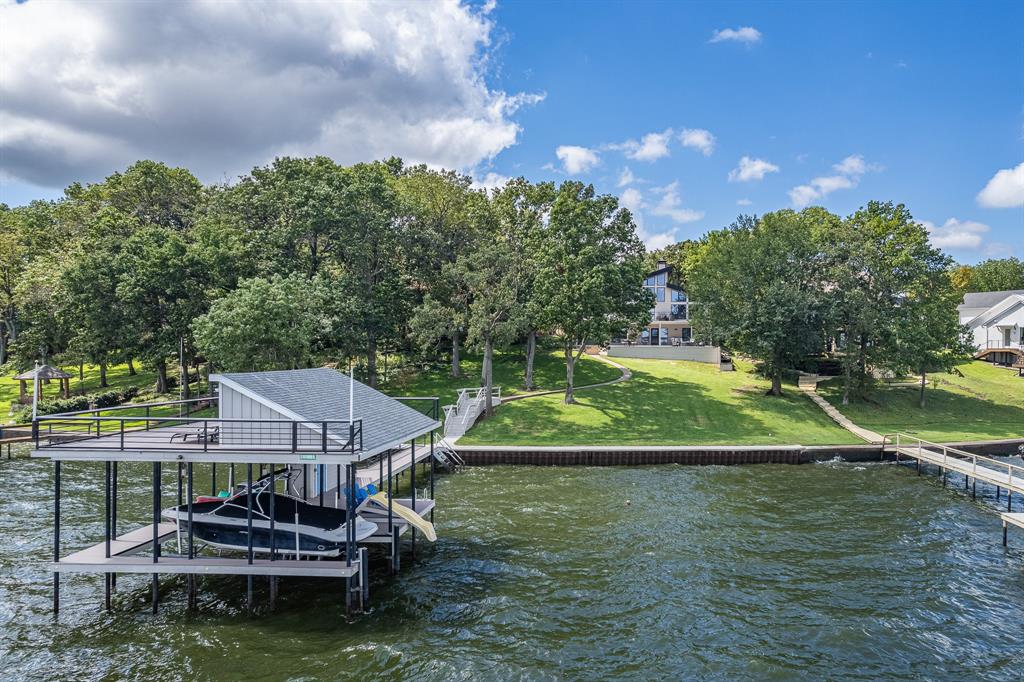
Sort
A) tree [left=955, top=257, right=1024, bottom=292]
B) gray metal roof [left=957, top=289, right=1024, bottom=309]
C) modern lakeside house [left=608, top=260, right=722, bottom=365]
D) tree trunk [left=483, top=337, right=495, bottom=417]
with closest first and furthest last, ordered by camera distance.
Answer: tree trunk [left=483, top=337, right=495, bottom=417] → modern lakeside house [left=608, top=260, right=722, bottom=365] → gray metal roof [left=957, top=289, right=1024, bottom=309] → tree [left=955, top=257, right=1024, bottom=292]

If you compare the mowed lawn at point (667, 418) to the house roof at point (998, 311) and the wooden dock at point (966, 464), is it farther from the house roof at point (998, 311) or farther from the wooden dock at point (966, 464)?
the house roof at point (998, 311)

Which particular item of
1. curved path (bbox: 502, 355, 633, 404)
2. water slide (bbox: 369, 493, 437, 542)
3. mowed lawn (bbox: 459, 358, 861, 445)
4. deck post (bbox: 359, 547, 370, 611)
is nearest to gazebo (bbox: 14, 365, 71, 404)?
mowed lawn (bbox: 459, 358, 861, 445)

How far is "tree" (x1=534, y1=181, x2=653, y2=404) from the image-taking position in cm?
4316

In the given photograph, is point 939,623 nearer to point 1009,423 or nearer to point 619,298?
point 619,298

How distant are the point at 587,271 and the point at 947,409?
30415 mm

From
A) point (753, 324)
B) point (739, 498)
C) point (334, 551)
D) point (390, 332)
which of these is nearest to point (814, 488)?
point (739, 498)

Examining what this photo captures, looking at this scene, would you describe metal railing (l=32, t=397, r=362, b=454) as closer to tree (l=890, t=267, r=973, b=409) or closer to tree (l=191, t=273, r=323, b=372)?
tree (l=191, t=273, r=323, b=372)

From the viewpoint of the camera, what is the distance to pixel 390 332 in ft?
163

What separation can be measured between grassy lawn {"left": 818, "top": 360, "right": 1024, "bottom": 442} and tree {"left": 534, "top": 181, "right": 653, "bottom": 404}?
18044 mm

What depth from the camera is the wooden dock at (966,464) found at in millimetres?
25125

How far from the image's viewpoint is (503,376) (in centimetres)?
5475

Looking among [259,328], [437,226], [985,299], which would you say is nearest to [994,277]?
[985,299]

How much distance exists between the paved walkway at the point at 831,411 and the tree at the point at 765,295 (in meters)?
3.06

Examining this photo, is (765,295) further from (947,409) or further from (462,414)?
(462,414)
